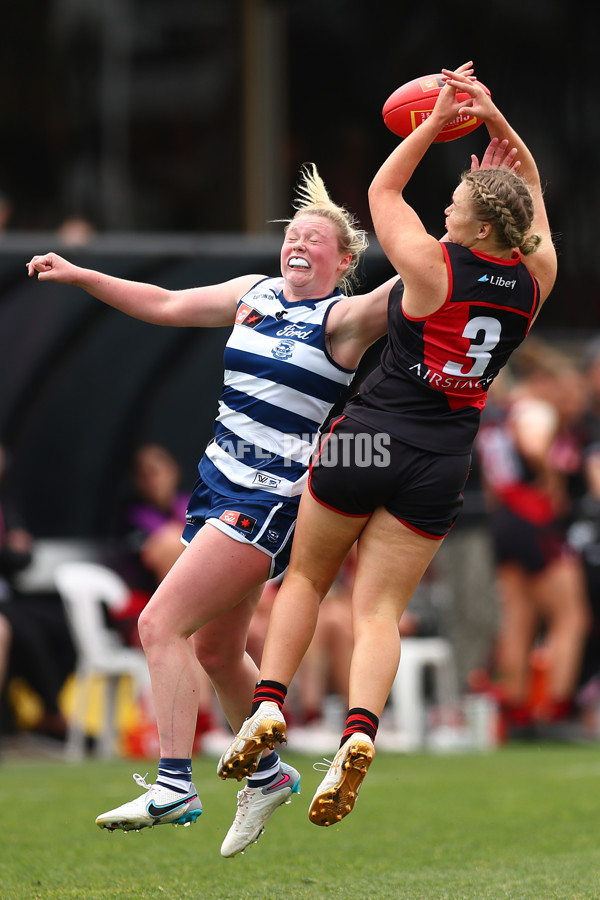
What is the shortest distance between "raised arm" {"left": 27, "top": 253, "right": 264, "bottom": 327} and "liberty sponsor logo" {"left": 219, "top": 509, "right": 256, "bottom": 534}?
708mm

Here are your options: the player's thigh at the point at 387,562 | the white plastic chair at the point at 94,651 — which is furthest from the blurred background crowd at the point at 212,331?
the player's thigh at the point at 387,562

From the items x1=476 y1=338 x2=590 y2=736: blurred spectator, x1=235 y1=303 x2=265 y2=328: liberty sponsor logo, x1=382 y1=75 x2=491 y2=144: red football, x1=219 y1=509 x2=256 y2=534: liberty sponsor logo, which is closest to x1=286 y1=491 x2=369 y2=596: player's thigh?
x1=219 y1=509 x2=256 y2=534: liberty sponsor logo

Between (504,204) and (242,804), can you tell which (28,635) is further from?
(504,204)

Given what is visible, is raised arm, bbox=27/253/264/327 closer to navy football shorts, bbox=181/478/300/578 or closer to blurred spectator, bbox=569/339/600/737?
navy football shorts, bbox=181/478/300/578

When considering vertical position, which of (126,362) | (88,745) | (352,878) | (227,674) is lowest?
(88,745)

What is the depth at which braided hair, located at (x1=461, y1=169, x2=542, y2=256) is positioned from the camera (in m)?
4.43

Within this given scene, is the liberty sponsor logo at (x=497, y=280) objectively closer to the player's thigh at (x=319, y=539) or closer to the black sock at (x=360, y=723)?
the player's thigh at (x=319, y=539)

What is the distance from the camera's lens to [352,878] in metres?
5.04

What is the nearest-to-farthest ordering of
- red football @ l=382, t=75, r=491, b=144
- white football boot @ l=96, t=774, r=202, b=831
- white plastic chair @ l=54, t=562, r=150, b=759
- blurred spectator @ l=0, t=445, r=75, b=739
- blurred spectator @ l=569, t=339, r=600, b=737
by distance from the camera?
white football boot @ l=96, t=774, r=202, b=831, red football @ l=382, t=75, r=491, b=144, blurred spectator @ l=0, t=445, r=75, b=739, white plastic chair @ l=54, t=562, r=150, b=759, blurred spectator @ l=569, t=339, r=600, b=737

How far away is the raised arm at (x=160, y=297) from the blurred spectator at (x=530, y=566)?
519 cm

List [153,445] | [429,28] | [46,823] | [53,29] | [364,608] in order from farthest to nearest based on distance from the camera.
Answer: [429,28]
[53,29]
[153,445]
[46,823]
[364,608]

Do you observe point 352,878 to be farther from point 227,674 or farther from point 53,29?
point 53,29

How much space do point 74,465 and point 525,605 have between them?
3458 millimetres

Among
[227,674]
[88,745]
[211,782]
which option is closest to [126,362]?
[88,745]
